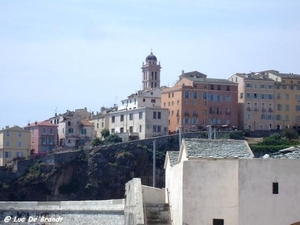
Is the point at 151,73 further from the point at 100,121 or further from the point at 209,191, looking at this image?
the point at 209,191

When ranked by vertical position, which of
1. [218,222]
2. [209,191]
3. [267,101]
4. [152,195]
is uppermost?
[267,101]

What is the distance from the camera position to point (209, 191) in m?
25.0

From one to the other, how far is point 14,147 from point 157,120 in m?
17.4

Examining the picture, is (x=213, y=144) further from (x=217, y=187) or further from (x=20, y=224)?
(x=20, y=224)

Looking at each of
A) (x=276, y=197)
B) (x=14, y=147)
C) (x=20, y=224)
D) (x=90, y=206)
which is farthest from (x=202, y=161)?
(x=14, y=147)

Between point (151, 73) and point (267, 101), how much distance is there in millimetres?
20262

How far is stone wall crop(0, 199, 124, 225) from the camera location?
3522cm

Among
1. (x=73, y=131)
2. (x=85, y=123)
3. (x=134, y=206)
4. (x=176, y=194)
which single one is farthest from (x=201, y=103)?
(x=176, y=194)

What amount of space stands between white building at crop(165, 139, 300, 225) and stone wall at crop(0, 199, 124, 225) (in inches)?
293

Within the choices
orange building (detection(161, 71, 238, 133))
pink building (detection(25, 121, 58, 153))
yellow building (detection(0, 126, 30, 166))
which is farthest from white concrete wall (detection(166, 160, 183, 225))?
pink building (detection(25, 121, 58, 153))

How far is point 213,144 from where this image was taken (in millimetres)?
27484

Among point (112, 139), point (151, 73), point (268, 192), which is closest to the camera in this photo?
point (268, 192)

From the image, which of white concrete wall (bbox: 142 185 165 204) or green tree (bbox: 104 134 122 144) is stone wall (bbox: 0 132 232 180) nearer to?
green tree (bbox: 104 134 122 144)

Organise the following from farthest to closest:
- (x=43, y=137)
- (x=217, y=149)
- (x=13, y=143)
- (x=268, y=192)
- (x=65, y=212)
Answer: (x=43, y=137) → (x=13, y=143) → (x=65, y=212) → (x=217, y=149) → (x=268, y=192)
